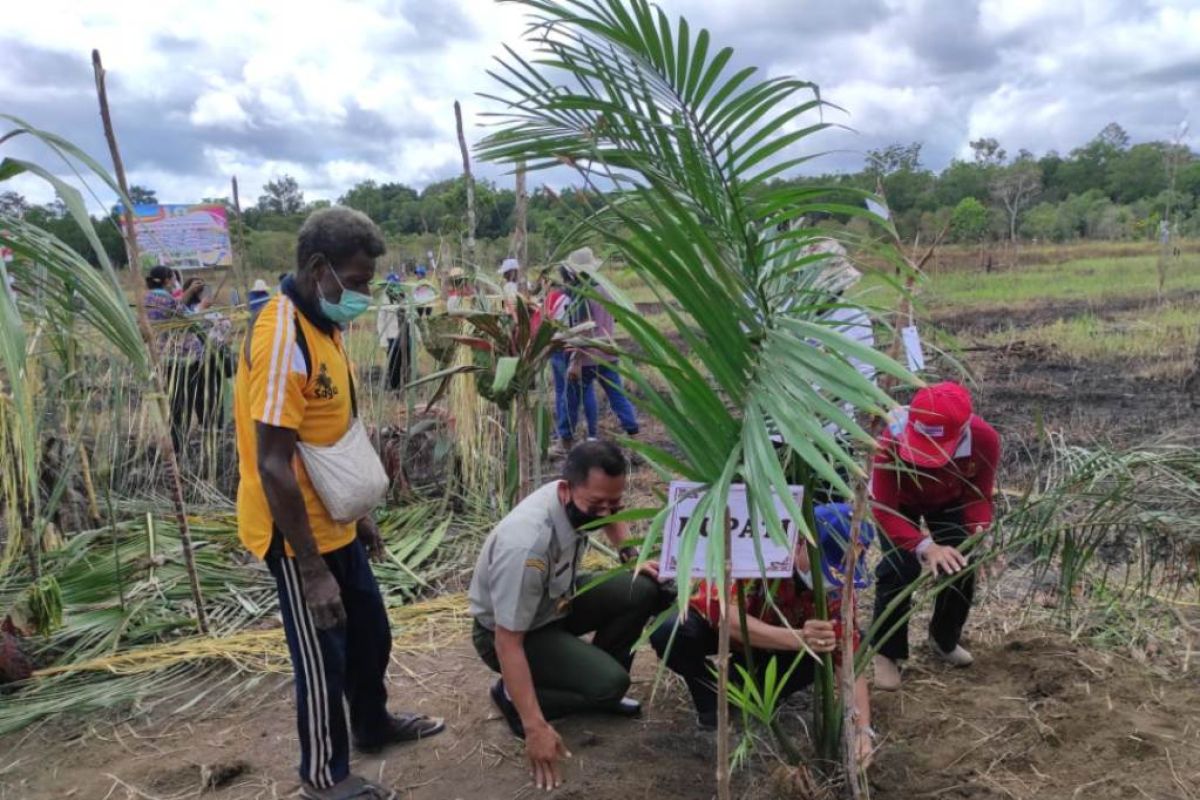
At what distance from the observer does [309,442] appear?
7.14ft

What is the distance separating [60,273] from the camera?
6.96ft

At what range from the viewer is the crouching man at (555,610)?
2.32m

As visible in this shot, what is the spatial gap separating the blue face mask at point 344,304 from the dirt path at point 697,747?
137cm

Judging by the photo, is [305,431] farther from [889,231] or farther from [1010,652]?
[1010,652]

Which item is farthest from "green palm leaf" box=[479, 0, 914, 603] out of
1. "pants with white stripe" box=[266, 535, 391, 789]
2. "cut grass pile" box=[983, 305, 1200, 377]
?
"cut grass pile" box=[983, 305, 1200, 377]

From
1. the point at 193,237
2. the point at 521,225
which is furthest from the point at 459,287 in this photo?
the point at 193,237

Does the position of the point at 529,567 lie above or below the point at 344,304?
below

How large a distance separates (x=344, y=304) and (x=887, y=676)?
2027 millimetres

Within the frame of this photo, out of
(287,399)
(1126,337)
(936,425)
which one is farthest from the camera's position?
(1126,337)

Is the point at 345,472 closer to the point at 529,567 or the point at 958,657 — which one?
the point at 529,567

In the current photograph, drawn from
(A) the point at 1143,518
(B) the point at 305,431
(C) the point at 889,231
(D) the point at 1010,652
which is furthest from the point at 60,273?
(D) the point at 1010,652

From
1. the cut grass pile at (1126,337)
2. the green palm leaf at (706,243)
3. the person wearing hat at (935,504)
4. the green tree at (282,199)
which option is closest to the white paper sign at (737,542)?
the green palm leaf at (706,243)

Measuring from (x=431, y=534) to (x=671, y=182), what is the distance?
3.23 meters

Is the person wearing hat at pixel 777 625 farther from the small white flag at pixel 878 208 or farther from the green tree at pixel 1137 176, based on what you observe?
the green tree at pixel 1137 176
